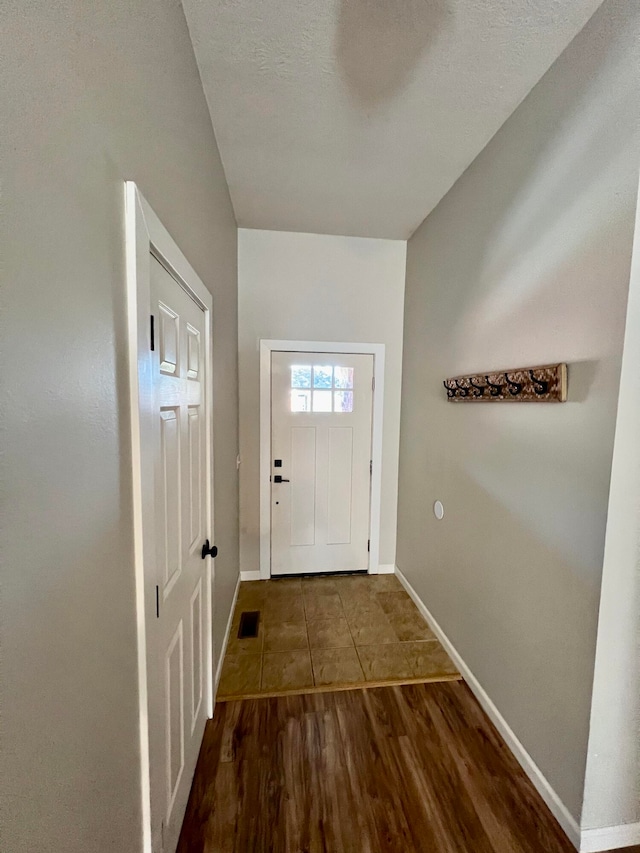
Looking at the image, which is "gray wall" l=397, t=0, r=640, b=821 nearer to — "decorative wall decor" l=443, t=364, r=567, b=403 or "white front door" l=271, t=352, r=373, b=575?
"decorative wall decor" l=443, t=364, r=567, b=403

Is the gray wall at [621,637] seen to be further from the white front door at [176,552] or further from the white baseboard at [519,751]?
the white front door at [176,552]

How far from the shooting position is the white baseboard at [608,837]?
1.23 m

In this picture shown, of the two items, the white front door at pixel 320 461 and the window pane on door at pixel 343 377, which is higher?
the window pane on door at pixel 343 377

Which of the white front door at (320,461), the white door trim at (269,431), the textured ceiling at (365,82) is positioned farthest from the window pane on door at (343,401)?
the textured ceiling at (365,82)

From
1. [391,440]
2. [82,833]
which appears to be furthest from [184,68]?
[391,440]

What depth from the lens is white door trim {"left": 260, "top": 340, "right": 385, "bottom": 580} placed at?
2.85 metres

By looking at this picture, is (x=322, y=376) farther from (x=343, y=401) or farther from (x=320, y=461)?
(x=320, y=461)

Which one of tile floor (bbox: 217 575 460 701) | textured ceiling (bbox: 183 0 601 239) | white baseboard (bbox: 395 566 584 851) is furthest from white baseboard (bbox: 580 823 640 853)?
textured ceiling (bbox: 183 0 601 239)

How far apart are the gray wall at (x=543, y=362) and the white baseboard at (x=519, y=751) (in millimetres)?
39

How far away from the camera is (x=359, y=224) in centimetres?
266

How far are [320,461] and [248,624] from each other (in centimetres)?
129

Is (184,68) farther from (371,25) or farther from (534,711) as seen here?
(534,711)

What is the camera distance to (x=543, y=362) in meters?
1.42

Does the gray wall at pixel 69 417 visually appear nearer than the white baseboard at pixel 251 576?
Yes
